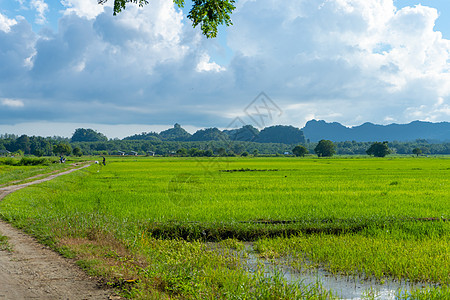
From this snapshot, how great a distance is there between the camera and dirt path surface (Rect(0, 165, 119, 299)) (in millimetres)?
5078

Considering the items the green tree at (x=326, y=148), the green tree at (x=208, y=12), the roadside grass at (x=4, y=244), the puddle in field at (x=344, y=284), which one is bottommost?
the puddle in field at (x=344, y=284)

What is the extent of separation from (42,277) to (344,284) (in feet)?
16.8

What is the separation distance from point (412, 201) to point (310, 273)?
945 centimetres

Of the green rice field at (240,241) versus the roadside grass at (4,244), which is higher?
the roadside grass at (4,244)

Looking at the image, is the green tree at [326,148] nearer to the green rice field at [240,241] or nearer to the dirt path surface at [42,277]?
the green rice field at [240,241]

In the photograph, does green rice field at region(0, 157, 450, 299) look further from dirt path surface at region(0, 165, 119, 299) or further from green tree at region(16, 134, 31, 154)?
green tree at region(16, 134, 31, 154)

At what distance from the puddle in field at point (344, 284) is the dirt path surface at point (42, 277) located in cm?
313

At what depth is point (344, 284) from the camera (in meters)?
6.18

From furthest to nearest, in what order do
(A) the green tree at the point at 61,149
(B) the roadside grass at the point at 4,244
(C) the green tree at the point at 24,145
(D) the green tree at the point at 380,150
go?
(C) the green tree at the point at 24,145 → (A) the green tree at the point at 61,149 → (D) the green tree at the point at 380,150 → (B) the roadside grass at the point at 4,244

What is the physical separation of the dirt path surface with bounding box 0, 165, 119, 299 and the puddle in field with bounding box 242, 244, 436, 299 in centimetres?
313

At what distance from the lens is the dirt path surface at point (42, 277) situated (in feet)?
16.7

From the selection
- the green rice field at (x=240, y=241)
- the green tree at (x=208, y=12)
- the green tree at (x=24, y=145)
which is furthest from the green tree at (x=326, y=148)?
the green tree at (x=24, y=145)

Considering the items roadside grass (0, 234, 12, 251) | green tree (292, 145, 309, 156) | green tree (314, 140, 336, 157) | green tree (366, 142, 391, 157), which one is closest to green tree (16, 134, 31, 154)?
green tree (292, 145, 309, 156)

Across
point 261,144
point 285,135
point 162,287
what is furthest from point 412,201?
point 261,144
